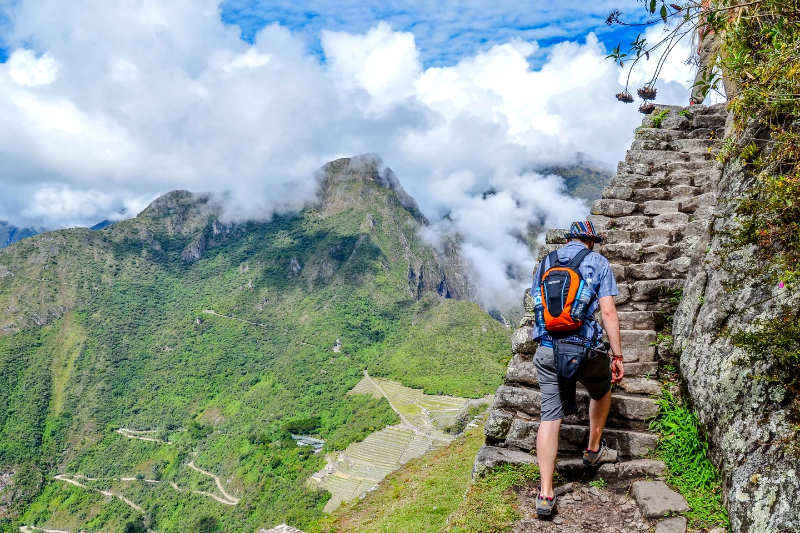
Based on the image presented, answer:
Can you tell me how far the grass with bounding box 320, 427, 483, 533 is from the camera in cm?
622

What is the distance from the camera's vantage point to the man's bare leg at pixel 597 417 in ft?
11.8

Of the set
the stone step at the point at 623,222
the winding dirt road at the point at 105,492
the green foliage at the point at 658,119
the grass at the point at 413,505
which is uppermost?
the green foliage at the point at 658,119

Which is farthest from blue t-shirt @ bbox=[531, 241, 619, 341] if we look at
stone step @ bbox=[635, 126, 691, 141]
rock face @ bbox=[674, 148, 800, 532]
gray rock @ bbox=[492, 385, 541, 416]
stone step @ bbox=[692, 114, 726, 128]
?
stone step @ bbox=[692, 114, 726, 128]

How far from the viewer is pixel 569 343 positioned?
3346 mm

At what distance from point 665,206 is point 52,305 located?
12787 cm

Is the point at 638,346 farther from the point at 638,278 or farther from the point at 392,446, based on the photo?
the point at 392,446

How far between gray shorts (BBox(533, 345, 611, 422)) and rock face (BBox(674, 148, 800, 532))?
75 centimetres

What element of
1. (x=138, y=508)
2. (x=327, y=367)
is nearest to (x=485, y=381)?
(x=327, y=367)

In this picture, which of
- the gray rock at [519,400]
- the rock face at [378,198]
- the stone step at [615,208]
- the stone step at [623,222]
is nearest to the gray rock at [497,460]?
the gray rock at [519,400]

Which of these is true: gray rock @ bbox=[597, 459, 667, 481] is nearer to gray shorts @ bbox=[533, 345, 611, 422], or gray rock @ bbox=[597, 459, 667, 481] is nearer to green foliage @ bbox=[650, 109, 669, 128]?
gray shorts @ bbox=[533, 345, 611, 422]

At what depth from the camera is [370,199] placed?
14112 centimetres

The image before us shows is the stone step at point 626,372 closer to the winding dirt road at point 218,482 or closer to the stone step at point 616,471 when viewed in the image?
the stone step at point 616,471

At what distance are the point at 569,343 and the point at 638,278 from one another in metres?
3.06

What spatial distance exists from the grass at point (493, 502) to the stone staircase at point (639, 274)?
0.13 meters
